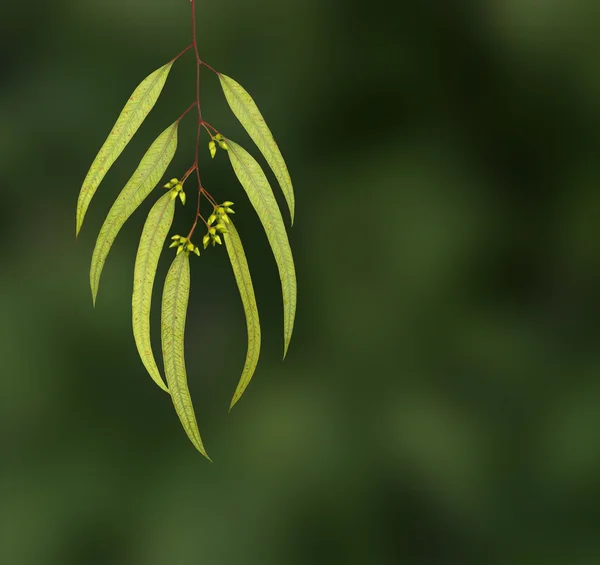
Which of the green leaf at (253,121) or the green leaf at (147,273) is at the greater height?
the green leaf at (253,121)

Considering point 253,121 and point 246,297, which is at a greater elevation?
point 253,121

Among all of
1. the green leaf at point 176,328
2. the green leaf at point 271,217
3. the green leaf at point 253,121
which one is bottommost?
the green leaf at point 176,328

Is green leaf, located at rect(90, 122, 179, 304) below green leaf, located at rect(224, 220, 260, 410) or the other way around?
the other way around

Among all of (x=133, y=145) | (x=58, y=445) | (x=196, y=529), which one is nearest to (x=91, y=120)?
(x=133, y=145)

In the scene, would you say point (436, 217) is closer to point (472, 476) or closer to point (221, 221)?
point (472, 476)
